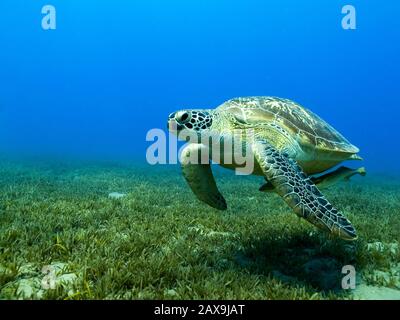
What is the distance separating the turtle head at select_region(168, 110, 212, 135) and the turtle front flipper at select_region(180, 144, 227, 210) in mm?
309

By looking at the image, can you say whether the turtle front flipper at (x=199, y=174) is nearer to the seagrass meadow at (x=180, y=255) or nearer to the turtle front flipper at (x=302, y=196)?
the seagrass meadow at (x=180, y=255)

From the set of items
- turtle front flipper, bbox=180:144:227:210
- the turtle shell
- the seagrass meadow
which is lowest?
the seagrass meadow

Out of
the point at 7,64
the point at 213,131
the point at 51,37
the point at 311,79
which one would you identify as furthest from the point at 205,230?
the point at 7,64

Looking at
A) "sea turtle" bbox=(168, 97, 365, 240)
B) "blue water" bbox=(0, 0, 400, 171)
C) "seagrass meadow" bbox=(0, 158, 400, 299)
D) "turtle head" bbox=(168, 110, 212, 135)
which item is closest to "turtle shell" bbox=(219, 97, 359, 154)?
"sea turtle" bbox=(168, 97, 365, 240)

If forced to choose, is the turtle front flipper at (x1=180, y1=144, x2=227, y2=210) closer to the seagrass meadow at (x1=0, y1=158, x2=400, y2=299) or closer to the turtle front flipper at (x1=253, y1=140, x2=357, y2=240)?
the seagrass meadow at (x1=0, y1=158, x2=400, y2=299)

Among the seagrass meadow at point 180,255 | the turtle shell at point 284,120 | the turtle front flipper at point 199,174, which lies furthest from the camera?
the turtle shell at point 284,120

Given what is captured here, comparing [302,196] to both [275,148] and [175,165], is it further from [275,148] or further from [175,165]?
[175,165]

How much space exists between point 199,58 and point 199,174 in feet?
606

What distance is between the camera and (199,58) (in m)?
180

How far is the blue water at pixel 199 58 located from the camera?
427 feet

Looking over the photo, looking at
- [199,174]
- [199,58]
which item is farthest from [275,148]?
[199,58]

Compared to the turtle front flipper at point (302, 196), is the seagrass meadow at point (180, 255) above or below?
below

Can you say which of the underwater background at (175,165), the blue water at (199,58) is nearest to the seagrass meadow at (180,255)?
the underwater background at (175,165)

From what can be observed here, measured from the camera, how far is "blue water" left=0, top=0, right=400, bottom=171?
130 metres
